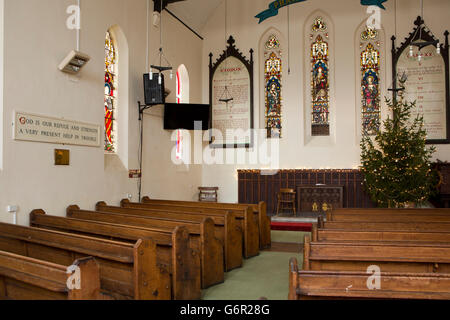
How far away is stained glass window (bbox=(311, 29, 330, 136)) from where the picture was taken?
9445 millimetres

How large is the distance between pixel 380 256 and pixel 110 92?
17.5 ft

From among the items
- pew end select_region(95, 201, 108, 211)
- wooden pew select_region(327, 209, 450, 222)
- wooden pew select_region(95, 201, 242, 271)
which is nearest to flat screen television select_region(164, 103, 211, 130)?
pew end select_region(95, 201, 108, 211)

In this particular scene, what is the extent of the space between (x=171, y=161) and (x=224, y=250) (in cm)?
430

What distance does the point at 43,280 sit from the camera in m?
1.98

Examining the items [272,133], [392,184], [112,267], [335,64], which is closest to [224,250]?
[112,267]

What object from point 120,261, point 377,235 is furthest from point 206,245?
point 377,235

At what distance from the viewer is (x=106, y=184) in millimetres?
5914

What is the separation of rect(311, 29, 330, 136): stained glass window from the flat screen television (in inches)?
131

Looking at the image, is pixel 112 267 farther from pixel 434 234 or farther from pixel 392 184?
pixel 392 184

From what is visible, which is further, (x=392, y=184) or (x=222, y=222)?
(x=392, y=184)

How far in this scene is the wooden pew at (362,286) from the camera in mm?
1706

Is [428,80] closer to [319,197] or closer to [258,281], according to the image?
[319,197]
